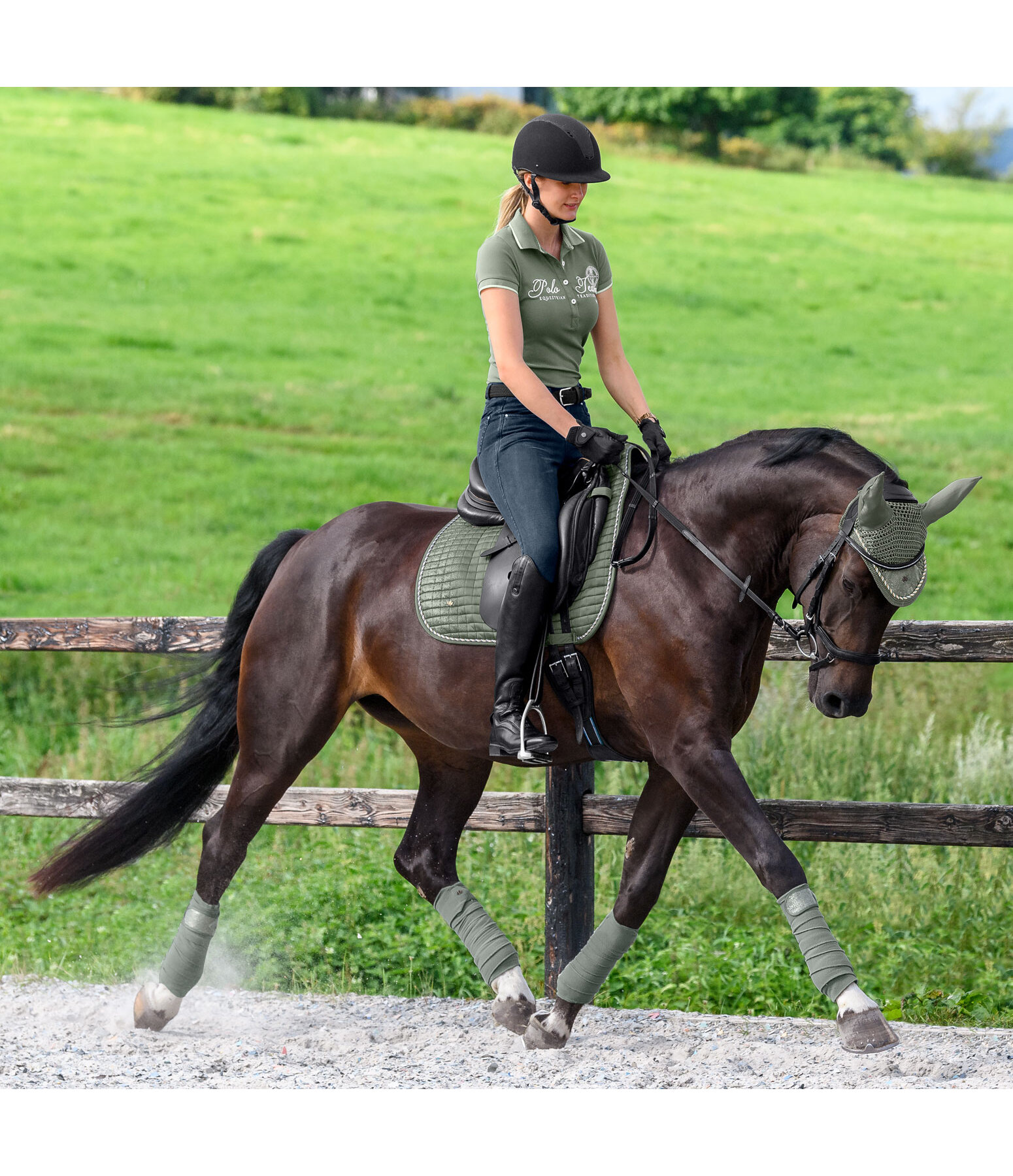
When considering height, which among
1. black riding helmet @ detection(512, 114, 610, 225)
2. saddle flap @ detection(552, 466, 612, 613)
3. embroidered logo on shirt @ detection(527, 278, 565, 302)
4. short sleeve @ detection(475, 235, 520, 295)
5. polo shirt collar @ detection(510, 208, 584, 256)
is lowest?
saddle flap @ detection(552, 466, 612, 613)

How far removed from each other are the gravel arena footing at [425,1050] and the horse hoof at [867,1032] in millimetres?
625

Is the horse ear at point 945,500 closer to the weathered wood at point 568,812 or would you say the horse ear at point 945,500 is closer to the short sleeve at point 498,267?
the short sleeve at point 498,267

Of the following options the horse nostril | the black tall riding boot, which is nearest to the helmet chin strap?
the black tall riding boot

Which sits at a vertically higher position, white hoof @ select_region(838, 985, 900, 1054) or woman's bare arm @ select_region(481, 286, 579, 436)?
woman's bare arm @ select_region(481, 286, 579, 436)

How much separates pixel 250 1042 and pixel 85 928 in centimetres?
185

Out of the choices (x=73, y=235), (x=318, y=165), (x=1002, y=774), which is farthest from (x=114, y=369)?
(x=1002, y=774)

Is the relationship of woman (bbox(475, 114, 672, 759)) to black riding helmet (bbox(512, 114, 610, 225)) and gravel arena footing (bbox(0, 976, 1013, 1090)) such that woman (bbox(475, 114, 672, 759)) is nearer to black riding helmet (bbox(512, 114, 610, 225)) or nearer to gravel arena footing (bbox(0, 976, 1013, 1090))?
black riding helmet (bbox(512, 114, 610, 225))

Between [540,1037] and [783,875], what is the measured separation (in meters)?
1.37

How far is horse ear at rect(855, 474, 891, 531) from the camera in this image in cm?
347

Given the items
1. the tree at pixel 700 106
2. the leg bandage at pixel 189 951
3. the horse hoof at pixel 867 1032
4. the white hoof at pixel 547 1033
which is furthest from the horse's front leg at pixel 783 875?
the tree at pixel 700 106

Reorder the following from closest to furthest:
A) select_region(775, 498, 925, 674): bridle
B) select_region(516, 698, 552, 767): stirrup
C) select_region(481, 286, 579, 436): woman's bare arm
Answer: select_region(775, 498, 925, 674): bridle → select_region(516, 698, 552, 767): stirrup → select_region(481, 286, 579, 436): woman's bare arm

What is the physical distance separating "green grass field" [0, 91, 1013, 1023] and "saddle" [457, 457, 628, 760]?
1.82 metres

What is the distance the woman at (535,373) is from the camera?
410 centimetres

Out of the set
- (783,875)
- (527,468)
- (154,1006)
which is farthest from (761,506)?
(154,1006)
